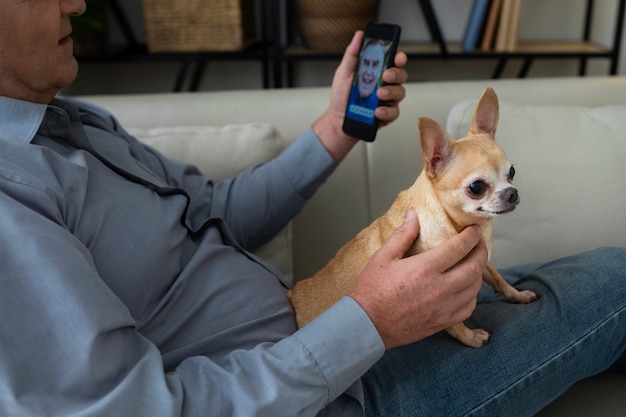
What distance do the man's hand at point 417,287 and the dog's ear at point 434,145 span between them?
0.09 meters

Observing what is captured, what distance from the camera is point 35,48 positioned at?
32.8 inches

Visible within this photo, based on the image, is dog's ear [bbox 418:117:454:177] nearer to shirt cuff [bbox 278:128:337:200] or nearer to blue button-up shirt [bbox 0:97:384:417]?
blue button-up shirt [bbox 0:97:384:417]

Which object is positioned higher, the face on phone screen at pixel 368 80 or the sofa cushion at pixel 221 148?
the face on phone screen at pixel 368 80

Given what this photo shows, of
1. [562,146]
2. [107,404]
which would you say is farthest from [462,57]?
[107,404]

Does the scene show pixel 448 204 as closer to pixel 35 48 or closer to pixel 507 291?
pixel 507 291

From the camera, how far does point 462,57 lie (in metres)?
2.21

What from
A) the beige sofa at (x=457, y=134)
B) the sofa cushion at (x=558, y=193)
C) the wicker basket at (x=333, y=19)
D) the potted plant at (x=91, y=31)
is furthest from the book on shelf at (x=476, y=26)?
the potted plant at (x=91, y=31)

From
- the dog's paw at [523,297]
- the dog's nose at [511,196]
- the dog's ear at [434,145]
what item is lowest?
the dog's paw at [523,297]

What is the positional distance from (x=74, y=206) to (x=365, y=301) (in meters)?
0.39

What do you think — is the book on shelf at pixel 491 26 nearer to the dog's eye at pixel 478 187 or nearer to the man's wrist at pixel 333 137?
the man's wrist at pixel 333 137

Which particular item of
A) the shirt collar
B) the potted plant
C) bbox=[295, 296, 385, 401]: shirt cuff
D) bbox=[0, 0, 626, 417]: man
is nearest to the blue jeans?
bbox=[0, 0, 626, 417]: man

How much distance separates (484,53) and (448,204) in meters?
1.56

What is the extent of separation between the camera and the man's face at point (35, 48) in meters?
0.80

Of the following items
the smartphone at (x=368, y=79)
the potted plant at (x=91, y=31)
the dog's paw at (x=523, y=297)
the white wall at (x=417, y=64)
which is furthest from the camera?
the white wall at (x=417, y=64)
